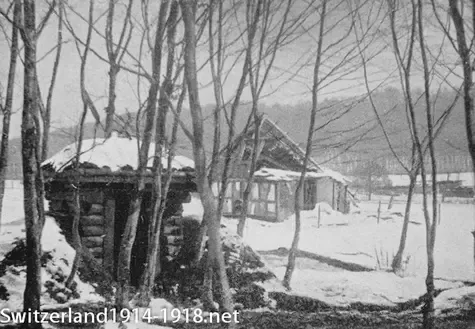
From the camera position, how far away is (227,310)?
9.93 feet

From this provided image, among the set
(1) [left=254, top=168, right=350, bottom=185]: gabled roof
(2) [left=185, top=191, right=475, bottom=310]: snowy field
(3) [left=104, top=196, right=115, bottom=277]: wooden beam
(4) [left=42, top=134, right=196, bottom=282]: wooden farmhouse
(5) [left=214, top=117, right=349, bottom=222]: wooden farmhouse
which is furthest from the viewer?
(5) [left=214, top=117, right=349, bottom=222]: wooden farmhouse

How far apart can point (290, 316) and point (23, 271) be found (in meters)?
4.12

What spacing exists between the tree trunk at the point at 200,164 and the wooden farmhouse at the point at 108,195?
9.76ft

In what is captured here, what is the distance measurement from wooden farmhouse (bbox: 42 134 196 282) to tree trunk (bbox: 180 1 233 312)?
297cm

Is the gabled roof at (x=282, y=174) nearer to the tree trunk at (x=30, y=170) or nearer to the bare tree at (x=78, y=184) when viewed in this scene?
the bare tree at (x=78, y=184)

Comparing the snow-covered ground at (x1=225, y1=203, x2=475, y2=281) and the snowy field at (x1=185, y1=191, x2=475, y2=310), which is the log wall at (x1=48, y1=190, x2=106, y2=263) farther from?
the snow-covered ground at (x1=225, y1=203, x2=475, y2=281)

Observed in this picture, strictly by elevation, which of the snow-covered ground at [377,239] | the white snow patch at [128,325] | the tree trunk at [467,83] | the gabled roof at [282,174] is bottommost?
the snow-covered ground at [377,239]

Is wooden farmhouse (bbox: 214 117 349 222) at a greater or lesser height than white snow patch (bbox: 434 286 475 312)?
greater

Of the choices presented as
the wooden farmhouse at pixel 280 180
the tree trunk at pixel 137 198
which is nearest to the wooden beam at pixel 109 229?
the tree trunk at pixel 137 198

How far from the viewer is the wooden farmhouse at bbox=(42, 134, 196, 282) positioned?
579 centimetres

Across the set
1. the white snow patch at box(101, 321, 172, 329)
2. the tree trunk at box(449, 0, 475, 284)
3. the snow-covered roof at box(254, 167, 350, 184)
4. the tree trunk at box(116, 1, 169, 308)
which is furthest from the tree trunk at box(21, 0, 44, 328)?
the snow-covered roof at box(254, 167, 350, 184)

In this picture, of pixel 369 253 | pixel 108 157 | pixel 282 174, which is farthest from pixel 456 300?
pixel 282 174

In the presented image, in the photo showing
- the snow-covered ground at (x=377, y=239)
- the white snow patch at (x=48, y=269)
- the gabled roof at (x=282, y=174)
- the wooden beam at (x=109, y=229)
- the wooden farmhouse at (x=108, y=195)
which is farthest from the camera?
the gabled roof at (x=282, y=174)

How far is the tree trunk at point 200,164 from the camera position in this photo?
10.1 feet
